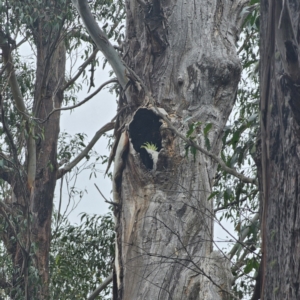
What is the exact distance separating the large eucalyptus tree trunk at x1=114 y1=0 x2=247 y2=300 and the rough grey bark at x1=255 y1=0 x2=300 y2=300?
1849 millimetres

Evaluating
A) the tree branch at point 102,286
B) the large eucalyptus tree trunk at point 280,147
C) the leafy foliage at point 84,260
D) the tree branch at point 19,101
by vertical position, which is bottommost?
the large eucalyptus tree trunk at point 280,147

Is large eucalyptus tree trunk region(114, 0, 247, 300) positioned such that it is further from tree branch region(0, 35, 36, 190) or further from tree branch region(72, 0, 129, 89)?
tree branch region(0, 35, 36, 190)

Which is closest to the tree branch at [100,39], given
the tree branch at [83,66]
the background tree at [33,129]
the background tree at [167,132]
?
the background tree at [167,132]

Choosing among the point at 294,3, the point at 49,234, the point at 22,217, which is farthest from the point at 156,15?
the point at 49,234

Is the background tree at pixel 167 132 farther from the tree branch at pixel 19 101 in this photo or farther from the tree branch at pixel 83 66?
the tree branch at pixel 83 66

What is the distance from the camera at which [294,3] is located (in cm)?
133

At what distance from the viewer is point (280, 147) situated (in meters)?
1.33

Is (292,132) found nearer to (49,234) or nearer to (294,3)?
(294,3)

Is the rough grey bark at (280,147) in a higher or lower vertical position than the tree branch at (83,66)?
lower

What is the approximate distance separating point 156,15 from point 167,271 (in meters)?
1.61

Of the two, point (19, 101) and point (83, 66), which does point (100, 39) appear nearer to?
point (19, 101)

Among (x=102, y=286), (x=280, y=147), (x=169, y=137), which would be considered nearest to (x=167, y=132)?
(x=169, y=137)

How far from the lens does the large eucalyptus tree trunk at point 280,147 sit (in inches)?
48.4

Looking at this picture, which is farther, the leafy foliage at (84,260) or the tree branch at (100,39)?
the leafy foliage at (84,260)
